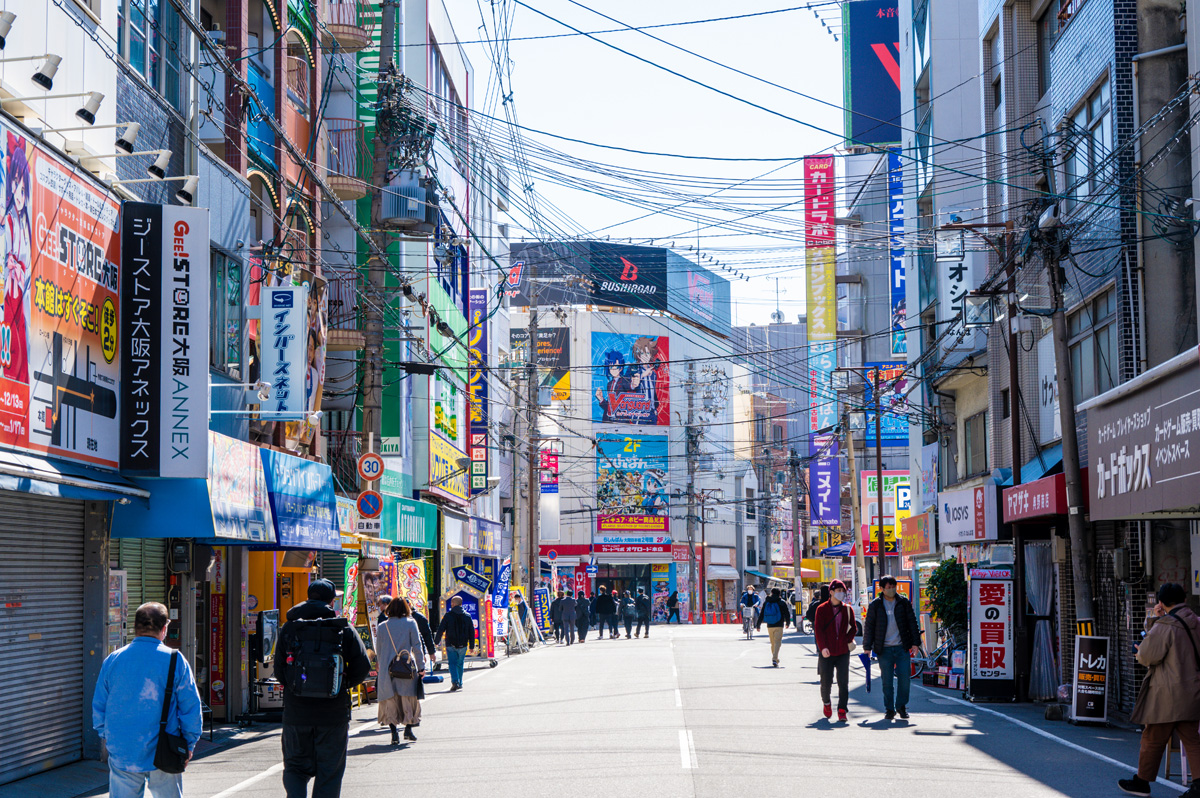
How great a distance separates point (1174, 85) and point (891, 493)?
2615 cm

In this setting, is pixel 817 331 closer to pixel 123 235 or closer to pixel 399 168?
pixel 399 168

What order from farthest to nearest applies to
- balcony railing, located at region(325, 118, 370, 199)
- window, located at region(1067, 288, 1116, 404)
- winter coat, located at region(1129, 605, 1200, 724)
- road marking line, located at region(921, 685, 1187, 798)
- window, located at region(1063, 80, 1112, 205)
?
1. balcony railing, located at region(325, 118, 370, 199)
2. window, located at region(1067, 288, 1116, 404)
3. window, located at region(1063, 80, 1112, 205)
4. road marking line, located at region(921, 685, 1187, 798)
5. winter coat, located at region(1129, 605, 1200, 724)

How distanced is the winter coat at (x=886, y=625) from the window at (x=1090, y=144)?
6.99 metres

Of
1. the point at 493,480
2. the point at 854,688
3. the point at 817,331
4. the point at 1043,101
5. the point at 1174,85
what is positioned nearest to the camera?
the point at 1174,85

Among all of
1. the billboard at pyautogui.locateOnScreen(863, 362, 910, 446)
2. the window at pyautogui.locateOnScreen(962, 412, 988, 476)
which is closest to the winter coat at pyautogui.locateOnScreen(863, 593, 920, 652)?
the window at pyautogui.locateOnScreen(962, 412, 988, 476)

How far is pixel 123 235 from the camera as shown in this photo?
1434 centimetres

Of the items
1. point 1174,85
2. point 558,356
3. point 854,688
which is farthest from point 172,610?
point 558,356

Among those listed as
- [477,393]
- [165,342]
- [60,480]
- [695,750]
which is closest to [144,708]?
[60,480]

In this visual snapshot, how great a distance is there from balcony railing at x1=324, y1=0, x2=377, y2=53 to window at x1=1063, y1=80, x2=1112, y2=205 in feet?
46.8

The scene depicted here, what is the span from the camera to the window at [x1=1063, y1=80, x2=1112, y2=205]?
66.0 feet

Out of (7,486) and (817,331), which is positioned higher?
(817,331)

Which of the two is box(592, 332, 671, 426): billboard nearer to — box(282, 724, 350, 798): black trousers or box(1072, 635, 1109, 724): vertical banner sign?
box(1072, 635, 1109, 724): vertical banner sign

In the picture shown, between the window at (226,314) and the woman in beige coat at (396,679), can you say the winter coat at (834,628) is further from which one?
the window at (226,314)

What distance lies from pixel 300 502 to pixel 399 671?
4095mm
